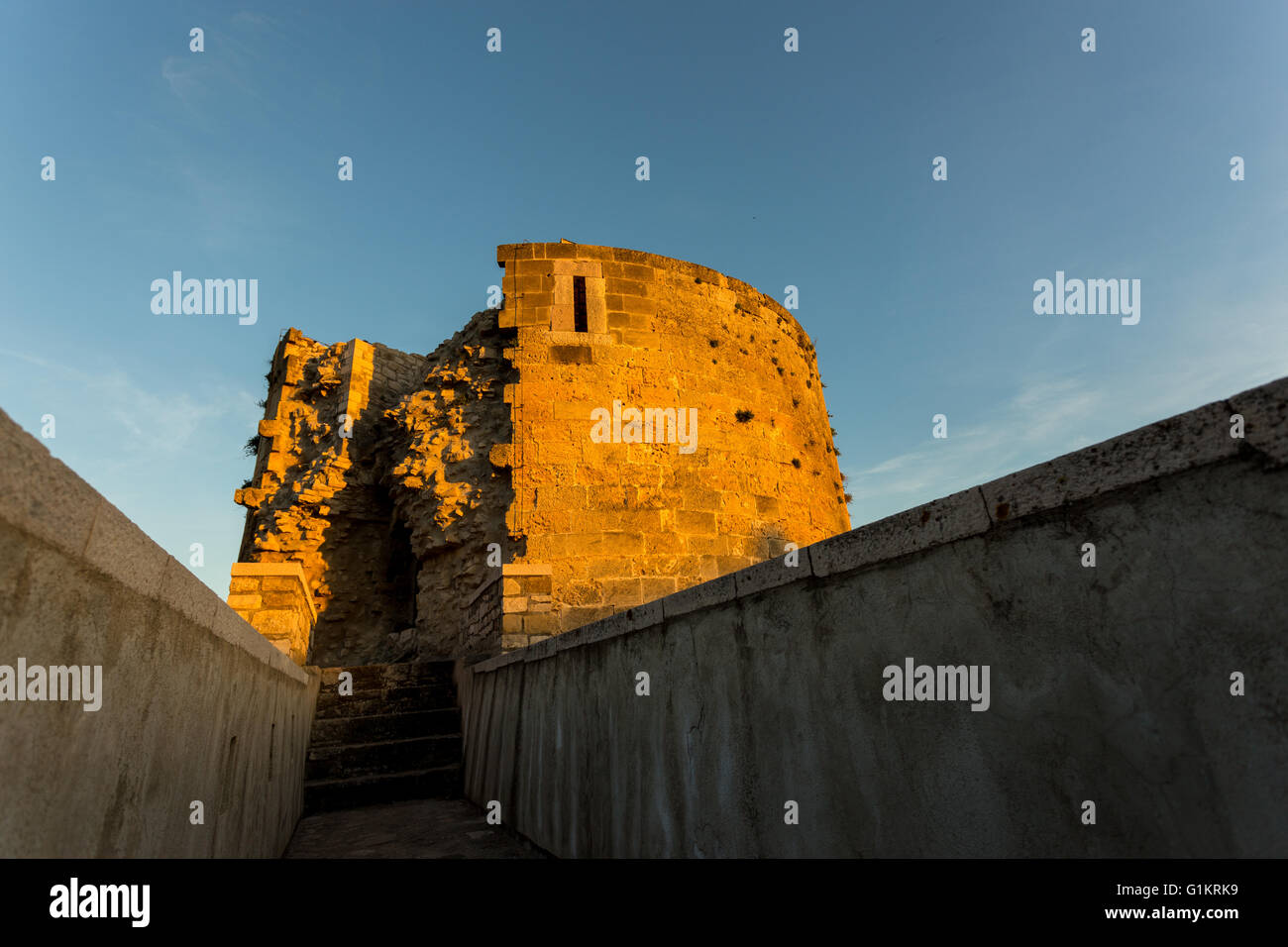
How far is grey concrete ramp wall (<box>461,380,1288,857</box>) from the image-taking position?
123 centimetres

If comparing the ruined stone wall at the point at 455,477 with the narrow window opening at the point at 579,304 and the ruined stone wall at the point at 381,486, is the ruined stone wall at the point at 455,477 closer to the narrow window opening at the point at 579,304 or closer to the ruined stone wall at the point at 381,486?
the ruined stone wall at the point at 381,486

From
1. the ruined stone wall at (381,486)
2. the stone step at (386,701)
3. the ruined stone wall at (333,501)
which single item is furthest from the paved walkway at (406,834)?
the ruined stone wall at (333,501)

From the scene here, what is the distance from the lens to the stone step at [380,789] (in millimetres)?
5488

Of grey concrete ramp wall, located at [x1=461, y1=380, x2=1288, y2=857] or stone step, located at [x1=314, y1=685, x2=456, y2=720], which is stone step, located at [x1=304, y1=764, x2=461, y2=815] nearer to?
stone step, located at [x1=314, y1=685, x2=456, y2=720]

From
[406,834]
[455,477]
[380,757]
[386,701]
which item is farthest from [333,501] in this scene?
[406,834]

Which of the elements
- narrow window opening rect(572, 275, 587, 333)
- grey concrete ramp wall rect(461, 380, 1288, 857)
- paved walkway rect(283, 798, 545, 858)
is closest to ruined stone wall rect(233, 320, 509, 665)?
narrow window opening rect(572, 275, 587, 333)

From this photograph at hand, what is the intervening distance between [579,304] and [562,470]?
250 centimetres

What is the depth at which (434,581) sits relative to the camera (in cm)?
937

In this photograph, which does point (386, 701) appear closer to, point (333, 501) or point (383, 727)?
point (383, 727)

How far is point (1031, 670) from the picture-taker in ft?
5.03

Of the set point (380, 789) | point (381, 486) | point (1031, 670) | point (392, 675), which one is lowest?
point (380, 789)
